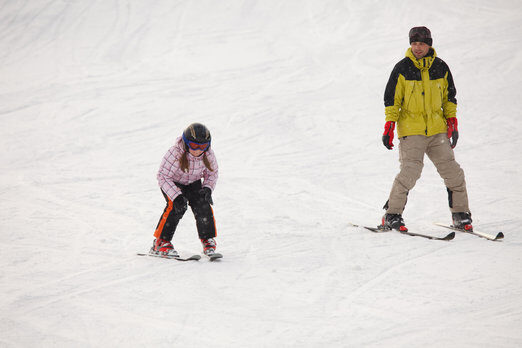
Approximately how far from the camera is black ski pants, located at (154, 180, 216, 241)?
15.3 ft

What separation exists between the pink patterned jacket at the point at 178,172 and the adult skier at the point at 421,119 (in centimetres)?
165

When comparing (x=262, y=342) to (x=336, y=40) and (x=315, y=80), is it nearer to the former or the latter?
(x=315, y=80)

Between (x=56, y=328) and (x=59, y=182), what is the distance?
4.58m

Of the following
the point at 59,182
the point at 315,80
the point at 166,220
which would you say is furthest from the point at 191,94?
the point at 166,220

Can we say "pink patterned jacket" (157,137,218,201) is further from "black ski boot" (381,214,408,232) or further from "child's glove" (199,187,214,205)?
"black ski boot" (381,214,408,232)

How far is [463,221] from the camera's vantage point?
513 cm

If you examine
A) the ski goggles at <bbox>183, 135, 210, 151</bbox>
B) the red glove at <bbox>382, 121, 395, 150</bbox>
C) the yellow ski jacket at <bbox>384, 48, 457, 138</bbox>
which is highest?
the yellow ski jacket at <bbox>384, 48, 457, 138</bbox>

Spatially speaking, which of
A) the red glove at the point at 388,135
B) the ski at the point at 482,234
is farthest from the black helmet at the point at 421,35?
the ski at the point at 482,234

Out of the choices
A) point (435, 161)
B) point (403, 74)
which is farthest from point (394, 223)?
point (403, 74)

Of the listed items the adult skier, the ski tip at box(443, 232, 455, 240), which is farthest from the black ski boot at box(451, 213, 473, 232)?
the ski tip at box(443, 232, 455, 240)

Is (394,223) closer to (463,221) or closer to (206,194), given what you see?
(463,221)

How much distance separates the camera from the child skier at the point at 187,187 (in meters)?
4.55

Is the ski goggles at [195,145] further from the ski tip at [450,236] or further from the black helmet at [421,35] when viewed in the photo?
the ski tip at [450,236]

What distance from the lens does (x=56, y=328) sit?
337 centimetres
